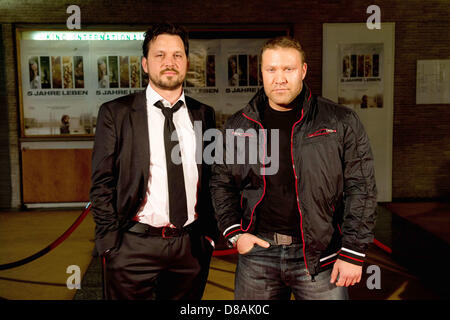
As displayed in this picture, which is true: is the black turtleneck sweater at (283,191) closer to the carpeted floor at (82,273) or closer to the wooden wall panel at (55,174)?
the carpeted floor at (82,273)

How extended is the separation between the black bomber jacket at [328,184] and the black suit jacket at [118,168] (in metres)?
0.61

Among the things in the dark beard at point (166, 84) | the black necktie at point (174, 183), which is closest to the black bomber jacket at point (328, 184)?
the black necktie at point (174, 183)

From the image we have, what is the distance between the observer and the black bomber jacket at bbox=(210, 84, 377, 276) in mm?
1968

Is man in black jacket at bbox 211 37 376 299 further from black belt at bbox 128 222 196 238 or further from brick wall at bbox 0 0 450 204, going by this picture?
brick wall at bbox 0 0 450 204

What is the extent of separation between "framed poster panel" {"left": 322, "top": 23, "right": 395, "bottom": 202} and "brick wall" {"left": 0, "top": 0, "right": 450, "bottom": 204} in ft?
0.40

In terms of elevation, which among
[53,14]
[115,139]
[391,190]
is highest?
[53,14]

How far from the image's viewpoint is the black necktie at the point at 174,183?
92.4 inches

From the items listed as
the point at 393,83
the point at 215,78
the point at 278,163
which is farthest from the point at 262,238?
the point at 393,83

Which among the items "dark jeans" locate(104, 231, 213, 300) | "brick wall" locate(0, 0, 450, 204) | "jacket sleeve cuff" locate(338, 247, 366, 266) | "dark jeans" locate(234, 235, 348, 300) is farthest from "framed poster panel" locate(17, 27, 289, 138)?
"jacket sleeve cuff" locate(338, 247, 366, 266)

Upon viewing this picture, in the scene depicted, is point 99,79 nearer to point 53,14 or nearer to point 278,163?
point 53,14

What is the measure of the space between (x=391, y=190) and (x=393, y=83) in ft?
6.42

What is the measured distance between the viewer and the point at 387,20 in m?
7.35

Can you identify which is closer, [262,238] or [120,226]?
[262,238]

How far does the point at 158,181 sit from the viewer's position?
2391 mm
